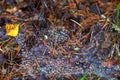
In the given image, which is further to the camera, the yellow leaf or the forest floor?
the yellow leaf

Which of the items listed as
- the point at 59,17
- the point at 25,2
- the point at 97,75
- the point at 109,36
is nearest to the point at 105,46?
the point at 109,36

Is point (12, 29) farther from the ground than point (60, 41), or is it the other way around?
point (12, 29)

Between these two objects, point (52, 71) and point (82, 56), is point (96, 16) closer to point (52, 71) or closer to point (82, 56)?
point (82, 56)

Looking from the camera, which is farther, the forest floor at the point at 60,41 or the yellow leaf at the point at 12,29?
the yellow leaf at the point at 12,29
